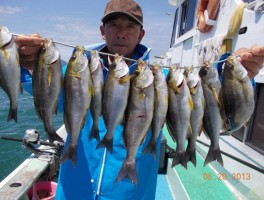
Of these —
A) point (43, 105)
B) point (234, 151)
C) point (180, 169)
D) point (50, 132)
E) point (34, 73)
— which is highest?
point (34, 73)

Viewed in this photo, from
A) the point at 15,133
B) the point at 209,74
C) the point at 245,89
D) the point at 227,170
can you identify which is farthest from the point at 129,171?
the point at 15,133

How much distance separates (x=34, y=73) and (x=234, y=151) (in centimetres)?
372

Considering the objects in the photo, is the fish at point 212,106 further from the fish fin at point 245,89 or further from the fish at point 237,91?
the fish fin at point 245,89

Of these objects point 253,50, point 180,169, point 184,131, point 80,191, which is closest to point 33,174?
point 80,191

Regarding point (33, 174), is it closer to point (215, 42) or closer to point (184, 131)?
point (184, 131)

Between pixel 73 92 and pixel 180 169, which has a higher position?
pixel 73 92

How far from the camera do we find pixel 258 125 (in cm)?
432

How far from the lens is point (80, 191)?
269cm

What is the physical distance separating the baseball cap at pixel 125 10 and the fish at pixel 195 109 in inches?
33.0

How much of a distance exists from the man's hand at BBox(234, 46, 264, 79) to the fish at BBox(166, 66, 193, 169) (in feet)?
1.80

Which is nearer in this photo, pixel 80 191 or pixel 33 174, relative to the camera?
pixel 80 191

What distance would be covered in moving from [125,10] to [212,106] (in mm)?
1176

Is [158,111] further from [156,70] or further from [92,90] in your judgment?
[92,90]

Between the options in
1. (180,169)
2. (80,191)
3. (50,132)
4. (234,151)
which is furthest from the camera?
(180,169)
